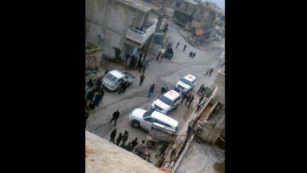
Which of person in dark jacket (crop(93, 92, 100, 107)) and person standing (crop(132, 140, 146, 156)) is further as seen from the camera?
person in dark jacket (crop(93, 92, 100, 107))

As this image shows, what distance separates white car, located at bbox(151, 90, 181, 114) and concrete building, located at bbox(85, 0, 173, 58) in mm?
5848

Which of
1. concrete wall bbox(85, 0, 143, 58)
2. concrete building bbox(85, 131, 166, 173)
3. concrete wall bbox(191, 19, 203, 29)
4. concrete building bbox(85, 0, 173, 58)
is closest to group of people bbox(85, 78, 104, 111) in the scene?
concrete building bbox(85, 0, 173, 58)

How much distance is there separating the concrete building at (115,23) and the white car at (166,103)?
5.85 metres

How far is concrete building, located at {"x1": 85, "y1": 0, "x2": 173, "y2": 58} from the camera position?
24.0 m

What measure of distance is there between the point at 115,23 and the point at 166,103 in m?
8.10

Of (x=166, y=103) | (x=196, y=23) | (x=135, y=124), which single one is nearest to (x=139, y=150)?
(x=135, y=124)

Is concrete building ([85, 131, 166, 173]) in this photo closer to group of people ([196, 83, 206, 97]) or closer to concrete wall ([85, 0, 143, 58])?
concrete wall ([85, 0, 143, 58])

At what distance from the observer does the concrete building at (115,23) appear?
2397cm

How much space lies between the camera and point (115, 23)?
2469 cm

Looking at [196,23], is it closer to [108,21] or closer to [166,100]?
[108,21]
